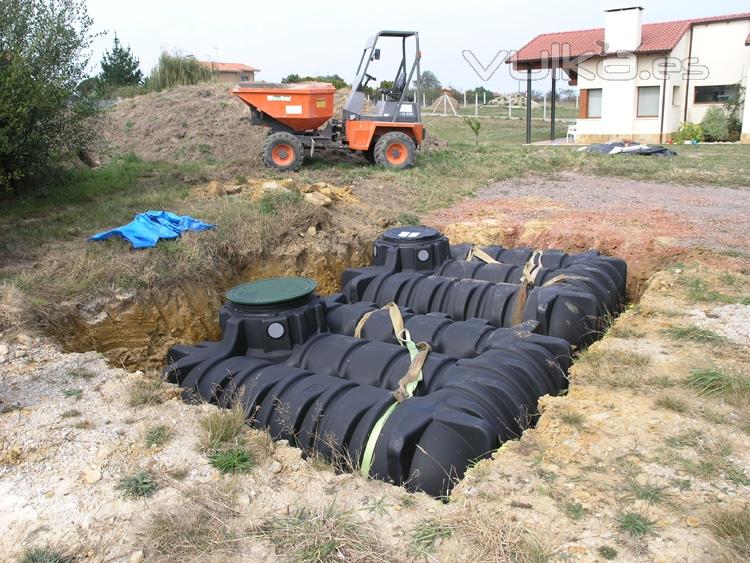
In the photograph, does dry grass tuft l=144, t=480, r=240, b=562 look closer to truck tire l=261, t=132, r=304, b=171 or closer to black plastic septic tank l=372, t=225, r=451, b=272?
black plastic septic tank l=372, t=225, r=451, b=272

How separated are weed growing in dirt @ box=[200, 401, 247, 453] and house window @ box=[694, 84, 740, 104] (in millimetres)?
24063

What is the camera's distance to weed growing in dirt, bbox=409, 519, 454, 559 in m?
2.58

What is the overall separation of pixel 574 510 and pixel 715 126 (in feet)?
73.7

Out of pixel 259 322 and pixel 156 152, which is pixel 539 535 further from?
pixel 156 152

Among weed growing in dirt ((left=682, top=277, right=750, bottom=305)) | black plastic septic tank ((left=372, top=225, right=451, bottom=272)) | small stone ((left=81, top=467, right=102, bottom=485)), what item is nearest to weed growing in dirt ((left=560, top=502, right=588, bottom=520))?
small stone ((left=81, top=467, right=102, bottom=485))

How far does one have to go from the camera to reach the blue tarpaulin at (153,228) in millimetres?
6824

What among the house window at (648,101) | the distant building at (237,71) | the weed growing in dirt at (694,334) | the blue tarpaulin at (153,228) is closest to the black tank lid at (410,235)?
the blue tarpaulin at (153,228)

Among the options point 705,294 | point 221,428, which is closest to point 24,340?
point 221,428

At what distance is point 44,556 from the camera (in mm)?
2562

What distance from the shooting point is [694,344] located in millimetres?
4734

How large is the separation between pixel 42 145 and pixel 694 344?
321 inches

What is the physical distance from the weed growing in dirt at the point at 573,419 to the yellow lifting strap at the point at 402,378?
1.00m

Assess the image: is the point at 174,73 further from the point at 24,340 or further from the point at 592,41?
the point at 24,340

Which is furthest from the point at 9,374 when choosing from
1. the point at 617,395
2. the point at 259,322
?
the point at 617,395
